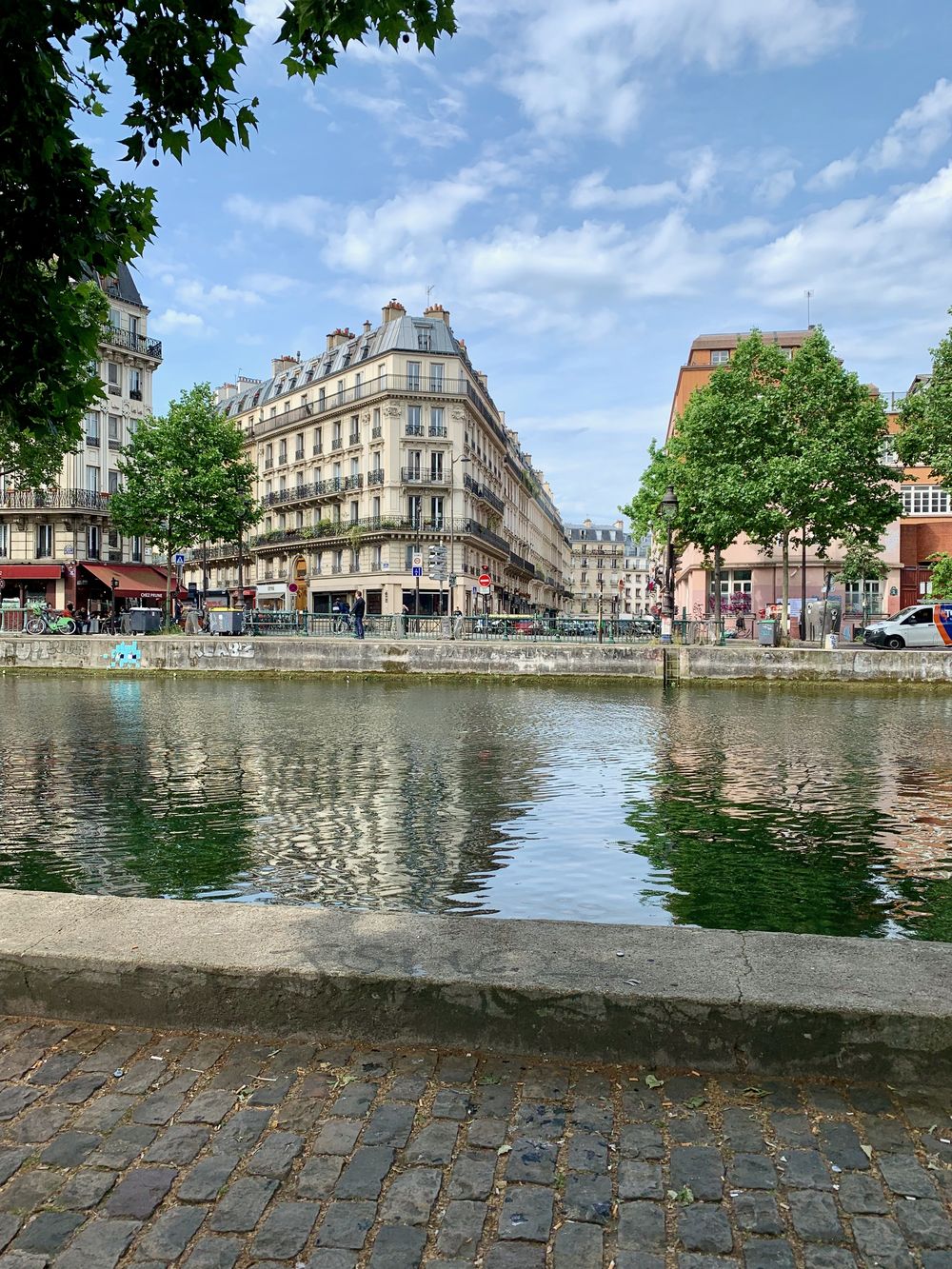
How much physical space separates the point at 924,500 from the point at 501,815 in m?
52.0

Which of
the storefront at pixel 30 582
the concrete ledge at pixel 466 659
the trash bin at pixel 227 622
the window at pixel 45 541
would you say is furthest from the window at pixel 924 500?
the window at pixel 45 541

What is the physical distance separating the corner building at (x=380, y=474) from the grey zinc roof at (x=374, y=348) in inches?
4.0

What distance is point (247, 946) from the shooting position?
11.7ft

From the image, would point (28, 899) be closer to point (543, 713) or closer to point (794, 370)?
point (543, 713)

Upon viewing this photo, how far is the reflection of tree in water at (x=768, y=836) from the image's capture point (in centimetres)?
631

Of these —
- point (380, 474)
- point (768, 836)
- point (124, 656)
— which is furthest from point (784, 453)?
point (768, 836)

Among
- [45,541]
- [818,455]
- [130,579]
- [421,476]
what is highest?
[421,476]

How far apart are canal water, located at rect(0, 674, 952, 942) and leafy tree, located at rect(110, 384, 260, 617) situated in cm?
3063

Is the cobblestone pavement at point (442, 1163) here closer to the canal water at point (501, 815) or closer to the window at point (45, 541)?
the canal water at point (501, 815)

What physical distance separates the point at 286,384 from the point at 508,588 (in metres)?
23.6

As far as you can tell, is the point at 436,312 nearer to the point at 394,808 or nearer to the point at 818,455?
the point at 818,455

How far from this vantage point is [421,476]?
57062 millimetres

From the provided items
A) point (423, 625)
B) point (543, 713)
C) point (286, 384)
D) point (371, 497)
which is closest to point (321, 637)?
point (423, 625)

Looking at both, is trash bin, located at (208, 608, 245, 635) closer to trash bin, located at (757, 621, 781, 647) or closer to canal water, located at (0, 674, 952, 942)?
canal water, located at (0, 674, 952, 942)
